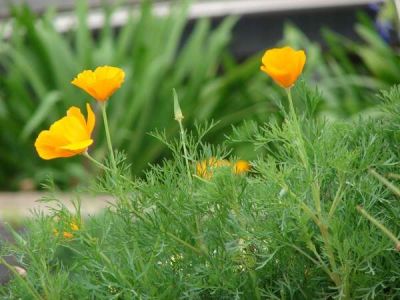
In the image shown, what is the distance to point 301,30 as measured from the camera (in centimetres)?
952

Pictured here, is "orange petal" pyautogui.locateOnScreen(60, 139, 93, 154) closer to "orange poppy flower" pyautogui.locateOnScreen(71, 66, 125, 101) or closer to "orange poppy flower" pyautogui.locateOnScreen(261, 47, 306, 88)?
"orange poppy flower" pyautogui.locateOnScreen(71, 66, 125, 101)

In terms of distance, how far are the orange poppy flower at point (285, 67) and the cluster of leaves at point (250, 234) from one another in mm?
62

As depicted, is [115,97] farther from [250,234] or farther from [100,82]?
[250,234]

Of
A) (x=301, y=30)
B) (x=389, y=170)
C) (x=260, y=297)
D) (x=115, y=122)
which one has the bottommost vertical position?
(x=260, y=297)

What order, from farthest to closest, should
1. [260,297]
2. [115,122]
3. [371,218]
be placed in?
[115,122] < [260,297] < [371,218]

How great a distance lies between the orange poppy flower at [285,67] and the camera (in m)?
1.87

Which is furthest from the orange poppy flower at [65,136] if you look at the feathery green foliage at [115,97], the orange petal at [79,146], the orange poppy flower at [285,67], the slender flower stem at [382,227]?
the feathery green foliage at [115,97]

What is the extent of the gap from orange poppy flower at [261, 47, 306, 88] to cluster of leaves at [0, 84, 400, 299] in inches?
2.5

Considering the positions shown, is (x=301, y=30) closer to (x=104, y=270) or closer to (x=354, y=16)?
(x=354, y=16)

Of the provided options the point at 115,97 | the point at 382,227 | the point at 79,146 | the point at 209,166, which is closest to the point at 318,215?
the point at 382,227

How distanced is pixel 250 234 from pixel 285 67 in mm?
305

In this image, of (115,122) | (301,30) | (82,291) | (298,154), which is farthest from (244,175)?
(301,30)

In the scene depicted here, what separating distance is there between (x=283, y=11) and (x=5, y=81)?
3244 millimetres

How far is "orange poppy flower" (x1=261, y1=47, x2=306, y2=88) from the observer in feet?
→ 6.13
